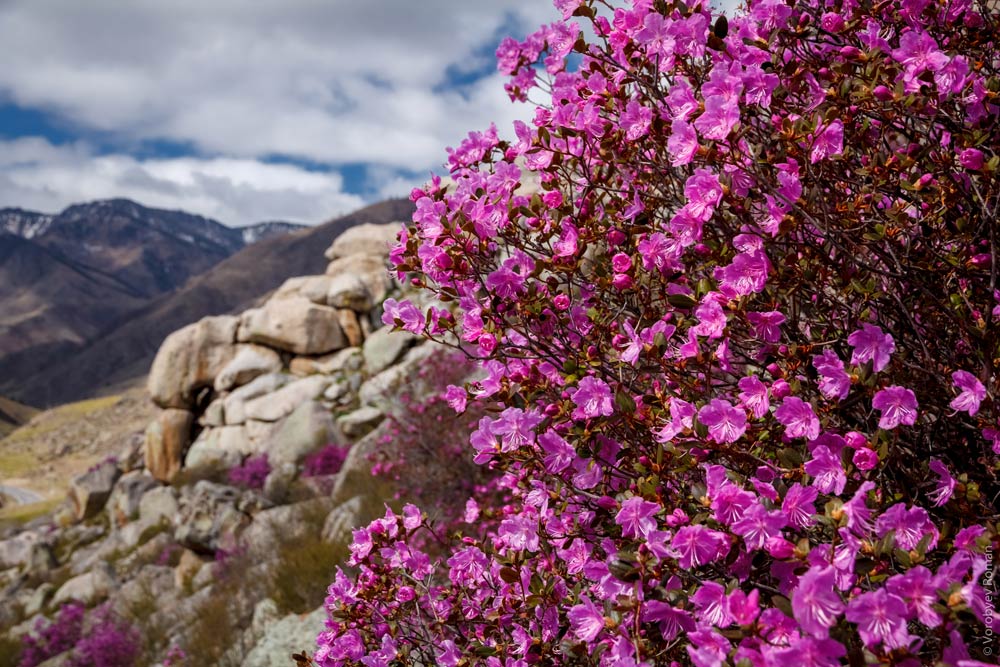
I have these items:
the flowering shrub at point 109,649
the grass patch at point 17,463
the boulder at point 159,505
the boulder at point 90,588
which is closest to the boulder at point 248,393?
the boulder at point 159,505

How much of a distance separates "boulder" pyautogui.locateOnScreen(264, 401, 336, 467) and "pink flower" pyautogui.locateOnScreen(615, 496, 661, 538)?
44.4 feet

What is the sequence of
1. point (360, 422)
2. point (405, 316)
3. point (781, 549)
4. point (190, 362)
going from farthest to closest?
point (190, 362), point (360, 422), point (405, 316), point (781, 549)

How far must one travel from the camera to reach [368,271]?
2303 cm

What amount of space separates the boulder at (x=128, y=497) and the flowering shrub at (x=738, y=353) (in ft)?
59.2

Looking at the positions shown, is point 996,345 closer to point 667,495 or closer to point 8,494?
point 667,495

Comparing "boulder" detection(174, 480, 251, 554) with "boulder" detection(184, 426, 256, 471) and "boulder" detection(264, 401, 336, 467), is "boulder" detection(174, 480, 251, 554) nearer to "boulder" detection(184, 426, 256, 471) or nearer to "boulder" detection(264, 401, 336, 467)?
"boulder" detection(264, 401, 336, 467)

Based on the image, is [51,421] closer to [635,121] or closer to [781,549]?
[635,121]

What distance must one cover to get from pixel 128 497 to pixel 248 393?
164 inches

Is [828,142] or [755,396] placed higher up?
[828,142]

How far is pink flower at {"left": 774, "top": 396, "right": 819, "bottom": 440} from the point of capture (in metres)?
1.45

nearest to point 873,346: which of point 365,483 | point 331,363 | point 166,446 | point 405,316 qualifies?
point 405,316

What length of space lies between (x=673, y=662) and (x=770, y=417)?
68cm

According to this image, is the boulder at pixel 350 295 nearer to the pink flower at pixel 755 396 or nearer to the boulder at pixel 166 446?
the boulder at pixel 166 446

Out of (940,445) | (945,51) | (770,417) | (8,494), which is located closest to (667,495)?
(770,417)
